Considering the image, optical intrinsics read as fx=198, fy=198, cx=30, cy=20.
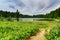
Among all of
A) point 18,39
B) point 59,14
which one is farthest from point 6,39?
point 59,14

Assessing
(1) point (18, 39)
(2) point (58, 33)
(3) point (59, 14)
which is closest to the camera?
(1) point (18, 39)

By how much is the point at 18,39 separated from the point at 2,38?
1400mm

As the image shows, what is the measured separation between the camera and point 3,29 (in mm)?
16484

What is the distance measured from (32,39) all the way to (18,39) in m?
2.84

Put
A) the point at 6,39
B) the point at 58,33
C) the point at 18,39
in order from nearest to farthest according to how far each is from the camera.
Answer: the point at 6,39 < the point at 18,39 < the point at 58,33

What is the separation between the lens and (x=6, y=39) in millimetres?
12227

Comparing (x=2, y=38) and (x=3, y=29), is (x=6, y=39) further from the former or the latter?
(x=3, y=29)

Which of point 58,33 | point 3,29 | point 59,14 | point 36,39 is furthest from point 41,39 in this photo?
point 59,14

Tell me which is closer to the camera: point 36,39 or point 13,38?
point 13,38

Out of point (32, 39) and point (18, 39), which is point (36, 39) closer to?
point (32, 39)

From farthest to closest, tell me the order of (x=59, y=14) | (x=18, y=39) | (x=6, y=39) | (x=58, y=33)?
(x=59, y=14)
(x=58, y=33)
(x=18, y=39)
(x=6, y=39)

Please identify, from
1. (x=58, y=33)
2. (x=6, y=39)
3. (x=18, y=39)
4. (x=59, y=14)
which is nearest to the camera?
(x=6, y=39)

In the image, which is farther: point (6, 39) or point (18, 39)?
point (18, 39)

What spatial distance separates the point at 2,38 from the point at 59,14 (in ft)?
201
